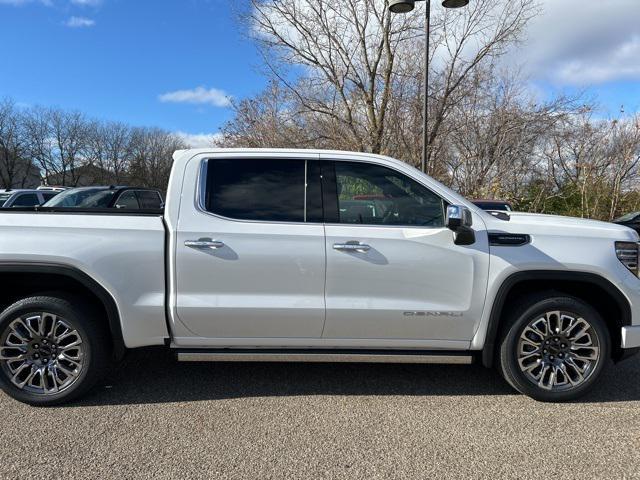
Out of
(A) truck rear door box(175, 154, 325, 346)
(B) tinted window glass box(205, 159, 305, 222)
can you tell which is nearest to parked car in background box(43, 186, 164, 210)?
(B) tinted window glass box(205, 159, 305, 222)

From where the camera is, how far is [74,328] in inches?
136

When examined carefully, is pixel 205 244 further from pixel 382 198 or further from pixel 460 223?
pixel 460 223

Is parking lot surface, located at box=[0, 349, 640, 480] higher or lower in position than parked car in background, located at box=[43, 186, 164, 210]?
lower

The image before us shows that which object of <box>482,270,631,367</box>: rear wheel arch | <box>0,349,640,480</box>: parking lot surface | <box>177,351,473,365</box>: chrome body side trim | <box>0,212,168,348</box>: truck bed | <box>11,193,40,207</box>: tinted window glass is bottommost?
<box>0,349,640,480</box>: parking lot surface

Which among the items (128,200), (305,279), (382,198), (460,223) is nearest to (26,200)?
(128,200)

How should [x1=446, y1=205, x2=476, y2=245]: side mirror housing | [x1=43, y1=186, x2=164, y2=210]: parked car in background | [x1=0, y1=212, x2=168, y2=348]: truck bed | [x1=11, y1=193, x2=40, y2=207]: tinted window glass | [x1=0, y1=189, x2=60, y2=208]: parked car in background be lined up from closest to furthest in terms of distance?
[x1=446, y1=205, x2=476, y2=245]: side mirror housing < [x1=0, y1=212, x2=168, y2=348]: truck bed < [x1=43, y1=186, x2=164, y2=210]: parked car in background < [x1=0, y1=189, x2=60, y2=208]: parked car in background < [x1=11, y1=193, x2=40, y2=207]: tinted window glass

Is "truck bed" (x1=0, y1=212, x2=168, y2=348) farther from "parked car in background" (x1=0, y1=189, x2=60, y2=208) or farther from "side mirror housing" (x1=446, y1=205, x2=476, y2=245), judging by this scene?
"parked car in background" (x1=0, y1=189, x2=60, y2=208)

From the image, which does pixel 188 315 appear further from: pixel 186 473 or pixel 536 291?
pixel 536 291

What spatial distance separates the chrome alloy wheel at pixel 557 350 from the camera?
140 inches

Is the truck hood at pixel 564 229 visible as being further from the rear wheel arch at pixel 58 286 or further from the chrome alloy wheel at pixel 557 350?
the rear wheel arch at pixel 58 286

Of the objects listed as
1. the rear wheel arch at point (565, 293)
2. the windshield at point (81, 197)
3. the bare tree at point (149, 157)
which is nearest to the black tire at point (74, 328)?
the rear wheel arch at point (565, 293)

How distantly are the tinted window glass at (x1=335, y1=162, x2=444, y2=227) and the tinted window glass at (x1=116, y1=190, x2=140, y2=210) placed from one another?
741 cm

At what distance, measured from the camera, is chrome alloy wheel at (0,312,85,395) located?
3467 millimetres

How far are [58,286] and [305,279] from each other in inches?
75.8
